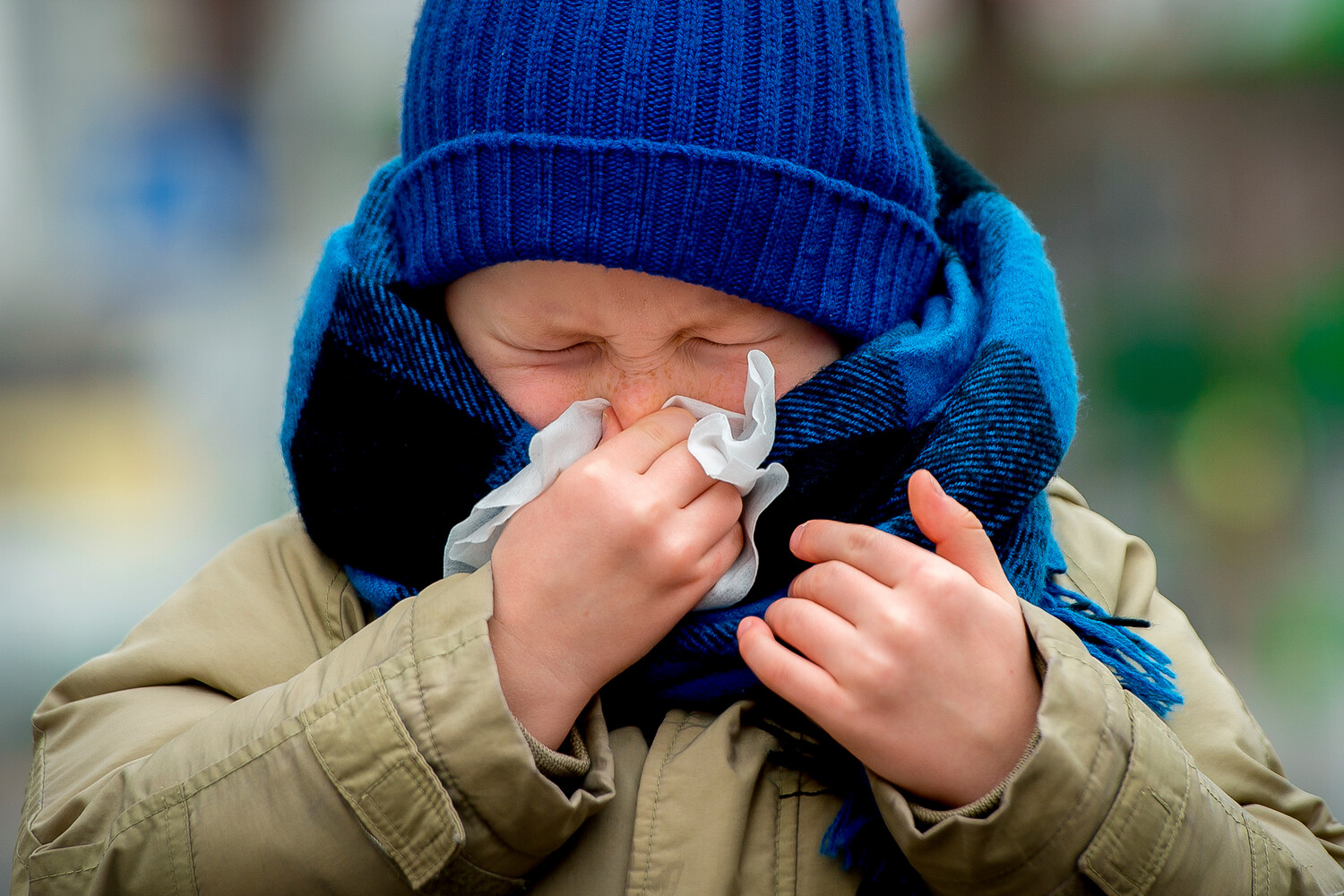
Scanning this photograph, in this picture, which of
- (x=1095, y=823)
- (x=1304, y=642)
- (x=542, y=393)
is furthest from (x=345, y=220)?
(x=1304, y=642)

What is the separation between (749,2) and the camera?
114cm

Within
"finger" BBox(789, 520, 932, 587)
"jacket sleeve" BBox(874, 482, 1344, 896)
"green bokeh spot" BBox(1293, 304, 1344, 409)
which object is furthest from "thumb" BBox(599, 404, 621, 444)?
"green bokeh spot" BBox(1293, 304, 1344, 409)

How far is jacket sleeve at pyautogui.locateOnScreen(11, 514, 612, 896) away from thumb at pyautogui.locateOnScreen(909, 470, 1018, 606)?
37 centimetres

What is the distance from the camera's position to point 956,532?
96cm

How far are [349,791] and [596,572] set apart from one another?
0.94 ft

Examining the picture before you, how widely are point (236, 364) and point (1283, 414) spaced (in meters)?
3.09

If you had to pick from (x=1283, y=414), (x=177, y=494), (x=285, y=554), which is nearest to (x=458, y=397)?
(x=285, y=554)

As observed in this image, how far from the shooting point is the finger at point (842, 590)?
938 millimetres

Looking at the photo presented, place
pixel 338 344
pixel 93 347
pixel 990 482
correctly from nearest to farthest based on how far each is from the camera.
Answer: pixel 990 482 → pixel 338 344 → pixel 93 347

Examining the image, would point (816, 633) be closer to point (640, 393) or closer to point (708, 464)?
point (708, 464)

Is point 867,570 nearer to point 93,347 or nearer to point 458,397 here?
point 458,397

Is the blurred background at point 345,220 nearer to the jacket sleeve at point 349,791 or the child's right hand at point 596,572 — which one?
the jacket sleeve at point 349,791

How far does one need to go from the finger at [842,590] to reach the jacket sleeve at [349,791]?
25 centimetres

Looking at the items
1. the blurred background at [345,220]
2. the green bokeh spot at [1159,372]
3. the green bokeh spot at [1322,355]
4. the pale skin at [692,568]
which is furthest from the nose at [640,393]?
the green bokeh spot at [1322,355]
